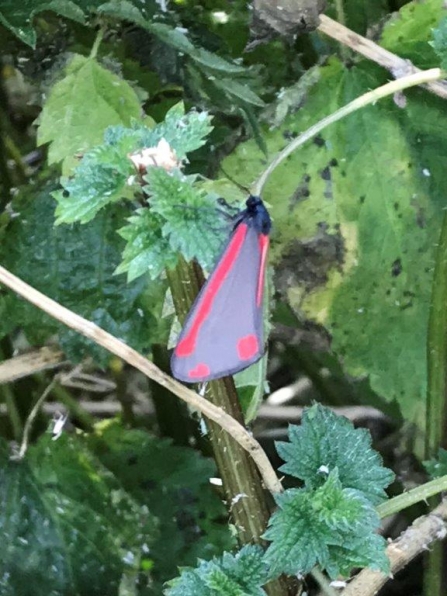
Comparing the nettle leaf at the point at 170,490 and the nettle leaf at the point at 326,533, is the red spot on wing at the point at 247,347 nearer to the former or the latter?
the nettle leaf at the point at 326,533

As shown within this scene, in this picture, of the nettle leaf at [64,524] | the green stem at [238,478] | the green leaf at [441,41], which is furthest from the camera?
the nettle leaf at [64,524]

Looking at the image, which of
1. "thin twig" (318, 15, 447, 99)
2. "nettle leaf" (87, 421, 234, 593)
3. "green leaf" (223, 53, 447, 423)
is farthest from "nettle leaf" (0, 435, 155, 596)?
"thin twig" (318, 15, 447, 99)

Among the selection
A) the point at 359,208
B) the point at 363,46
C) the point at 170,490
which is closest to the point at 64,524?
the point at 170,490

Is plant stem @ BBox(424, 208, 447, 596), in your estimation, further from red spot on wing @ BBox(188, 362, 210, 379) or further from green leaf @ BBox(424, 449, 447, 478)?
red spot on wing @ BBox(188, 362, 210, 379)

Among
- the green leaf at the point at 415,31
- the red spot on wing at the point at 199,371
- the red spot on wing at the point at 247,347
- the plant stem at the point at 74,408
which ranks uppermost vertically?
the green leaf at the point at 415,31

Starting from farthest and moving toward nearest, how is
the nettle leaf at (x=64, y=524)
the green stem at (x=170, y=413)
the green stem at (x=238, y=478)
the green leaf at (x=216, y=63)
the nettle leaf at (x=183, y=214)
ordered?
the green stem at (x=170, y=413), the nettle leaf at (x=64, y=524), the green leaf at (x=216, y=63), the green stem at (x=238, y=478), the nettle leaf at (x=183, y=214)

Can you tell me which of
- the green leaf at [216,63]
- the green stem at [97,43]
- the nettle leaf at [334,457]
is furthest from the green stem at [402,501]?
the green stem at [97,43]

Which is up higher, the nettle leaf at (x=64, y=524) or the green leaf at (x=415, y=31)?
the green leaf at (x=415, y=31)
